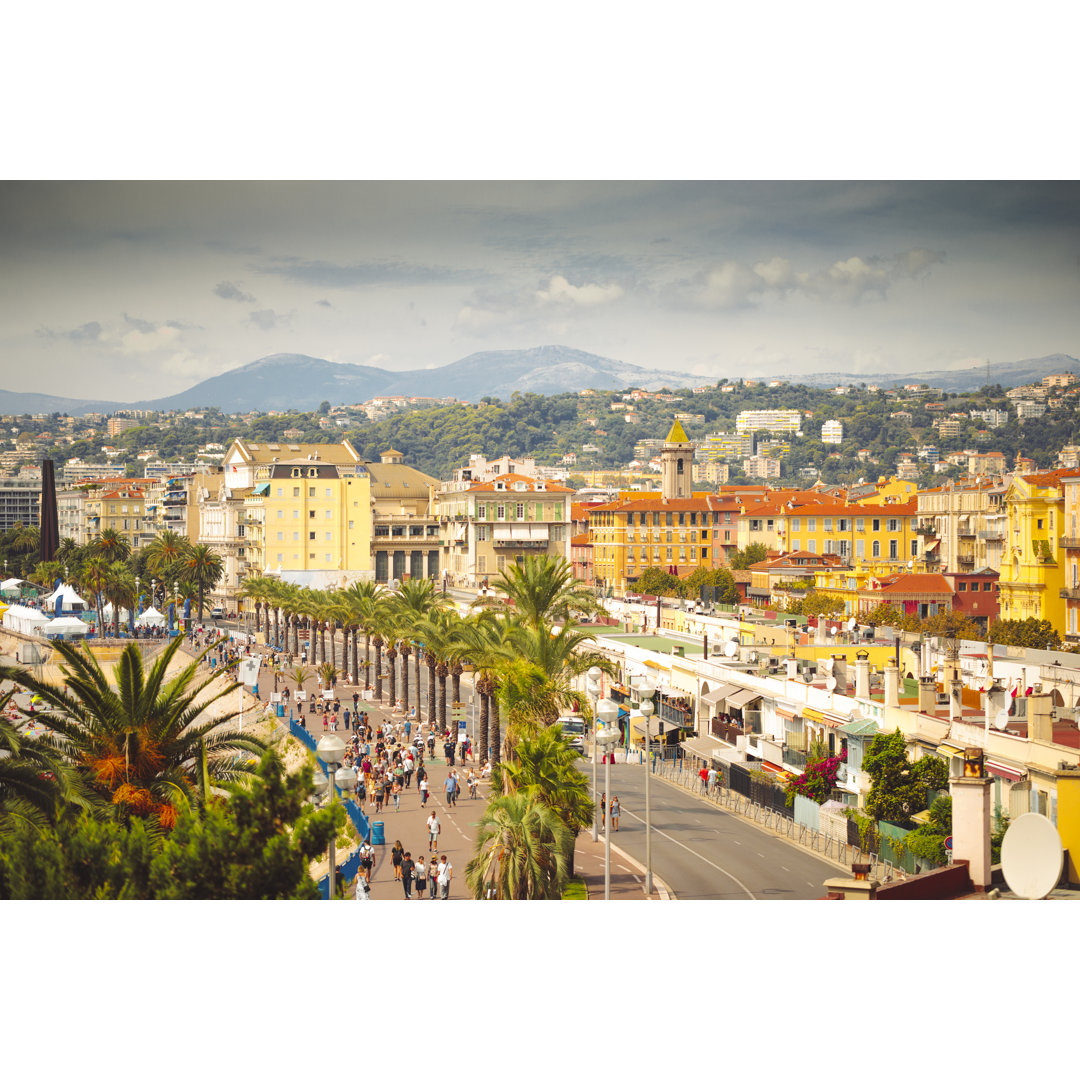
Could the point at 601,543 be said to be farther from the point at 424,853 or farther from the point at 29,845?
the point at 29,845

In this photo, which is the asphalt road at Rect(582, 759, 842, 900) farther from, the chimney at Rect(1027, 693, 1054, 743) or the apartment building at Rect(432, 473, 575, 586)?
the apartment building at Rect(432, 473, 575, 586)

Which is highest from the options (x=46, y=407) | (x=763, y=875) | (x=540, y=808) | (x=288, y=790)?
(x=46, y=407)

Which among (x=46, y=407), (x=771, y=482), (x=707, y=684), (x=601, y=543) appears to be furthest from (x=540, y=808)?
(x=771, y=482)

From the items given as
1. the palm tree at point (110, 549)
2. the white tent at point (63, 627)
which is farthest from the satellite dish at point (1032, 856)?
the palm tree at point (110, 549)

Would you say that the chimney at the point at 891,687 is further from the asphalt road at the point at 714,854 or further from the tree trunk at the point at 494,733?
the tree trunk at the point at 494,733

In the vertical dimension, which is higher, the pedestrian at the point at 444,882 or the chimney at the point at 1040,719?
the chimney at the point at 1040,719

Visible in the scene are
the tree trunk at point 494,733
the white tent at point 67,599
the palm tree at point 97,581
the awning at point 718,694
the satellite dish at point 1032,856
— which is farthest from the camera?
the palm tree at point 97,581
